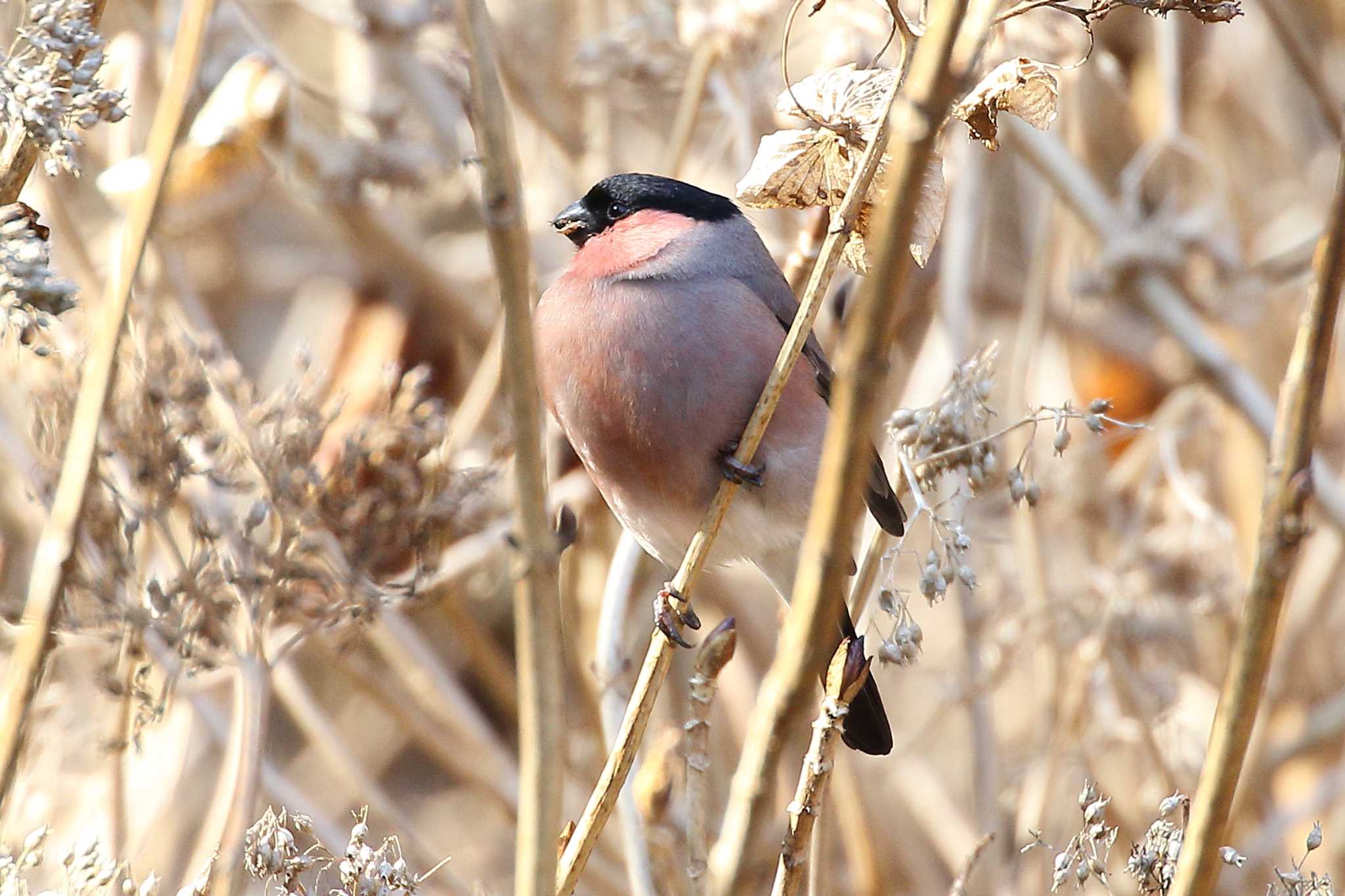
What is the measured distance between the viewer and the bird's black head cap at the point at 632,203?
7.21 feet

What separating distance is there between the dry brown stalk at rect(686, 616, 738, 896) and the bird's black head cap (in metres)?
A: 1.05

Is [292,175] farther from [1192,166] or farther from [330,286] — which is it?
[1192,166]

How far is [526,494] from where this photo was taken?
801mm

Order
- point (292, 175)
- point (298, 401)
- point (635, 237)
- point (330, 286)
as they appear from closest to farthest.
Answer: point (298, 401) → point (635, 237) → point (292, 175) → point (330, 286)

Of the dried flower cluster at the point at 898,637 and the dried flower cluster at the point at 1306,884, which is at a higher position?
the dried flower cluster at the point at 898,637

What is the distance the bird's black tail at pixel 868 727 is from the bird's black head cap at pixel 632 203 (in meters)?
0.71

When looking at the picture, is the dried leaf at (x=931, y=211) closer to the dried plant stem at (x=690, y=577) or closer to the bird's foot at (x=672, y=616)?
the dried plant stem at (x=690, y=577)

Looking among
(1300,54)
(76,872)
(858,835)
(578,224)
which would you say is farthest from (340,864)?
(1300,54)

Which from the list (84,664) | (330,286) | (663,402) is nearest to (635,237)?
(663,402)

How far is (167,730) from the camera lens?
2799mm

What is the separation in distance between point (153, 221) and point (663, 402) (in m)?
0.95

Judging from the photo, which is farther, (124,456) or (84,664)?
(84,664)

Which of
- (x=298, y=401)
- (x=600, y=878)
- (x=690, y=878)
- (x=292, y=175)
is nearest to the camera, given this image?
(x=690, y=878)

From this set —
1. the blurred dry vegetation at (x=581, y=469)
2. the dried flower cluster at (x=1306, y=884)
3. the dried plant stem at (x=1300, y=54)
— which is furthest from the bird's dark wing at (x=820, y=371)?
the dried plant stem at (x=1300, y=54)
